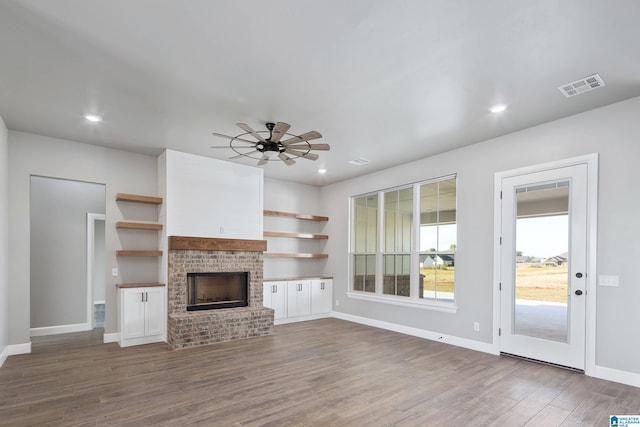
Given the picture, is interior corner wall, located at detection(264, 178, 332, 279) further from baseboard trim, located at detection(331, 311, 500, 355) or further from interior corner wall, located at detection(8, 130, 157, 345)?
interior corner wall, located at detection(8, 130, 157, 345)

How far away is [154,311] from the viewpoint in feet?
17.3

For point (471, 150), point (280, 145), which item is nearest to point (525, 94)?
point (471, 150)

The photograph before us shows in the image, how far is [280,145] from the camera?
4281mm

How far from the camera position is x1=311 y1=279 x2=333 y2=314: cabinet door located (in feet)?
23.8

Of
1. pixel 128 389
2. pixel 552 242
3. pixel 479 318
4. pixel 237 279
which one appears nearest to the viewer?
pixel 128 389

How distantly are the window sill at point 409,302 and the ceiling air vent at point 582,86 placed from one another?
3.17 metres

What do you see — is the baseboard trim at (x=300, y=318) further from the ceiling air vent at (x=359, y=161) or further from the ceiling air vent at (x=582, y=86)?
the ceiling air vent at (x=582, y=86)

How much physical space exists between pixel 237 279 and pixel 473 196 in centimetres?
408

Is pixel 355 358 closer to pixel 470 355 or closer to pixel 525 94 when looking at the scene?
pixel 470 355

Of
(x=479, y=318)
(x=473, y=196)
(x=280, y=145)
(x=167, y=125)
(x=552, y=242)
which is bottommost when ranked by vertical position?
(x=479, y=318)

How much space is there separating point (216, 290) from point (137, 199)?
6.32ft

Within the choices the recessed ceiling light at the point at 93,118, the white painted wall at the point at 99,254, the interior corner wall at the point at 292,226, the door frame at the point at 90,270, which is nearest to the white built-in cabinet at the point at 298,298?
the interior corner wall at the point at 292,226

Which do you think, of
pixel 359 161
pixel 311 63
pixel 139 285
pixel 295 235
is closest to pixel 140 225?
pixel 139 285

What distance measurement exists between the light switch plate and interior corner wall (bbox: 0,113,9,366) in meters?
6.88
